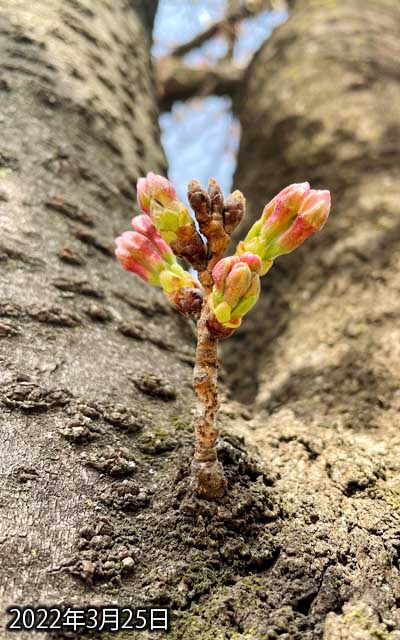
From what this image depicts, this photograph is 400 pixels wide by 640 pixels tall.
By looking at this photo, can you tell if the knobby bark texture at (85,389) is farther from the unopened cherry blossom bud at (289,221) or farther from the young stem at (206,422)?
the unopened cherry blossom bud at (289,221)

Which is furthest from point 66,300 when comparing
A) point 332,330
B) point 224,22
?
point 224,22

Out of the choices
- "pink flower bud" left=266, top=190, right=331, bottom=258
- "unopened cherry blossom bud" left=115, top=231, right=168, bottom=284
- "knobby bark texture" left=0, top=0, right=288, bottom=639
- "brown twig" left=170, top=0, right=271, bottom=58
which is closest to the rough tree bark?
"knobby bark texture" left=0, top=0, right=288, bottom=639

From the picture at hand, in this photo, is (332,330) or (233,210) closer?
(233,210)

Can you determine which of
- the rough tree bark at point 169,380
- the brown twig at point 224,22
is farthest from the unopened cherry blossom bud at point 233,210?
the brown twig at point 224,22

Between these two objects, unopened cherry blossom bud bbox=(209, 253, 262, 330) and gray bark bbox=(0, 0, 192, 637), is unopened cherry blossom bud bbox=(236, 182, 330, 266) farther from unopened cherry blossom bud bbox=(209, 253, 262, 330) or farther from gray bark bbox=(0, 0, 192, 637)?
gray bark bbox=(0, 0, 192, 637)

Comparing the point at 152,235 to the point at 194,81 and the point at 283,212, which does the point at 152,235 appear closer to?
the point at 283,212

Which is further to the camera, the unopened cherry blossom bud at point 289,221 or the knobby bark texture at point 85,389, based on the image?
the unopened cherry blossom bud at point 289,221
